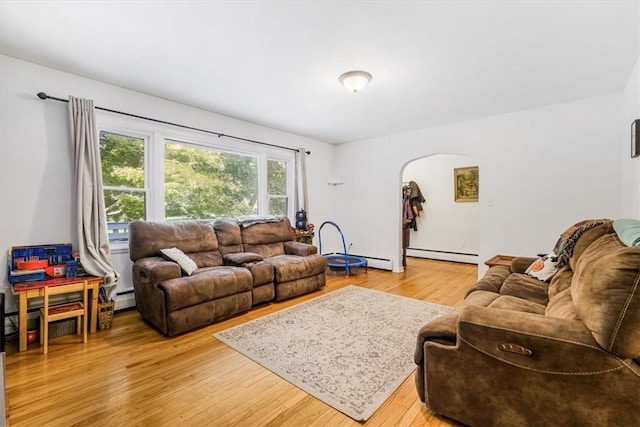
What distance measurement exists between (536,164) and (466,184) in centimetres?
240

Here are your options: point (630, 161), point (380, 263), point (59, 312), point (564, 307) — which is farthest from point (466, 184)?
point (59, 312)

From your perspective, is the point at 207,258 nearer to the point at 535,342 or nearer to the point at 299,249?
the point at 299,249

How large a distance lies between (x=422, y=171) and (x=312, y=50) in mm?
5226

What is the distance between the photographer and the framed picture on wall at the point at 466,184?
6090 millimetres

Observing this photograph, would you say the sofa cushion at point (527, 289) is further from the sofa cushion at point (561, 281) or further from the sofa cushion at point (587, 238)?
the sofa cushion at point (587, 238)

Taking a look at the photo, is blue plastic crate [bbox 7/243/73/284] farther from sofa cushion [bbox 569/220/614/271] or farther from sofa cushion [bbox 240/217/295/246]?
sofa cushion [bbox 569/220/614/271]

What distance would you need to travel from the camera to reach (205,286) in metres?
2.82

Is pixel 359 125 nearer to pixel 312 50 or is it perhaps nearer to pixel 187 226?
pixel 312 50

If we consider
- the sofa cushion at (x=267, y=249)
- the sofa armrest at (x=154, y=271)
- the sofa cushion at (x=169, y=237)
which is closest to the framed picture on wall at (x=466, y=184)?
the sofa cushion at (x=267, y=249)

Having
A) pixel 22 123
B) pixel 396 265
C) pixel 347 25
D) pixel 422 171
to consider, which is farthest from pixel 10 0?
pixel 422 171

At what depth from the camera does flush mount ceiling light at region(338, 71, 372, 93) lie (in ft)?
9.14

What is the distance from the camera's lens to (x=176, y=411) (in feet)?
5.52

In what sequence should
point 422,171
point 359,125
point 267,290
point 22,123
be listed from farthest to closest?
point 422,171 < point 359,125 < point 267,290 < point 22,123

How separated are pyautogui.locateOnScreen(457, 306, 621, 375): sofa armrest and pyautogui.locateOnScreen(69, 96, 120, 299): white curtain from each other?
3.27 m
